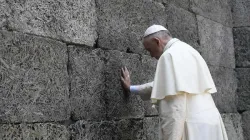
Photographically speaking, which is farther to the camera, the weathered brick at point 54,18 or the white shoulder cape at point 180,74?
the white shoulder cape at point 180,74

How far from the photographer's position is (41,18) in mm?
3307

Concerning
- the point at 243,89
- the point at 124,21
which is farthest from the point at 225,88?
the point at 124,21

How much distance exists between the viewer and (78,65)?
3.63 m

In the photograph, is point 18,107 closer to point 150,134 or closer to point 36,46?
point 36,46

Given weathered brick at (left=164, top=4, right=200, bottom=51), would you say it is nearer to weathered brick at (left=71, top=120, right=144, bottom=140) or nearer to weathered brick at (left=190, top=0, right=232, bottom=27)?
weathered brick at (left=190, top=0, right=232, bottom=27)

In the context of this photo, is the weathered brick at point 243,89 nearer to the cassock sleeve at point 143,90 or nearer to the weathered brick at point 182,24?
the weathered brick at point 182,24

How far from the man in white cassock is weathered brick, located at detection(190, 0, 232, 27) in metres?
2.41

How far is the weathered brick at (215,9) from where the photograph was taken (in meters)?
5.84

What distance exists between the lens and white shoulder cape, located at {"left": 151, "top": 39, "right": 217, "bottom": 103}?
3268mm

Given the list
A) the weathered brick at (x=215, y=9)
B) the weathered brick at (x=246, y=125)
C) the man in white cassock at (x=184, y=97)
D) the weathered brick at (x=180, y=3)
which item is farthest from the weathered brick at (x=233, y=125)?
the man in white cassock at (x=184, y=97)

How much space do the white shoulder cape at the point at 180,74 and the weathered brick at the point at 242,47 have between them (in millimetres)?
3262

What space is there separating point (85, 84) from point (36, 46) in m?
0.61

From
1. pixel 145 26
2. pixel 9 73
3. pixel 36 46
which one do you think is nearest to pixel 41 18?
pixel 36 46

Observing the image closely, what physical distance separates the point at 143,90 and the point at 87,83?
57 cm
